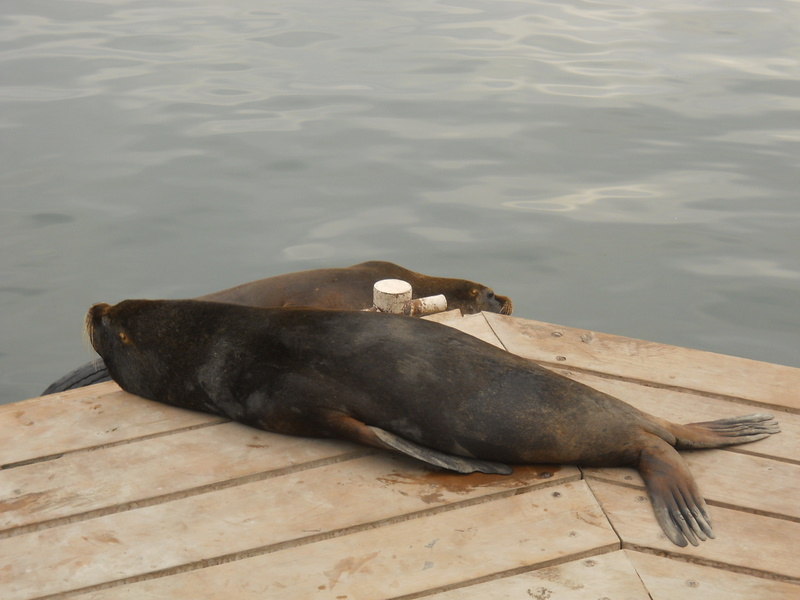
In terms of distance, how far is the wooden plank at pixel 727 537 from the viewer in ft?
9.79

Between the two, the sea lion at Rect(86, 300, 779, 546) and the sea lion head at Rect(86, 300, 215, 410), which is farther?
the sea lion head at Rect(86, 300, 215, 410)

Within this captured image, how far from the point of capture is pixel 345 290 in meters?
5.61

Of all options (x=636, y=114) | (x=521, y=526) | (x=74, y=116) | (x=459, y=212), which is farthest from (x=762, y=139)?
(x=521, y=526)

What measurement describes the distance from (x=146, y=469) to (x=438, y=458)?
42.9 inches

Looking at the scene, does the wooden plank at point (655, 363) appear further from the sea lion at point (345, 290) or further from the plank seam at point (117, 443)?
the plank seam at point (117, 443)

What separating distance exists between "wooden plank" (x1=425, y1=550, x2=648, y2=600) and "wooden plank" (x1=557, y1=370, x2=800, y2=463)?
1.09 metres

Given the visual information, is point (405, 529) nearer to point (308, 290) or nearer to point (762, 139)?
point (308, 290)

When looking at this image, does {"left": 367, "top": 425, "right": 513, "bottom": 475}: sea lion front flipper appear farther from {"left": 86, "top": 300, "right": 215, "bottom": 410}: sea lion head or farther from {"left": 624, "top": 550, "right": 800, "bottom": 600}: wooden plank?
{"left": 86, "top": 300, "right": 215, "bottom": 410}: sea lion head

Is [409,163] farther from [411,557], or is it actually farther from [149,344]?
[411,557]

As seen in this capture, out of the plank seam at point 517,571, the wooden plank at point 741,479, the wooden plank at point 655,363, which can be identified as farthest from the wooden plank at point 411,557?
the wooden plank at point 655,363

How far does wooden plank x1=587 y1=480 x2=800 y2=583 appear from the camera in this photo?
2.98m

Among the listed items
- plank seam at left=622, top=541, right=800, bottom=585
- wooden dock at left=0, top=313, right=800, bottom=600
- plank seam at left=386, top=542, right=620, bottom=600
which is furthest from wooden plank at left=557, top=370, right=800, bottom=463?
plank seam at left=386, top=542, right=620, bottom=600

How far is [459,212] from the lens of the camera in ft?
29.3

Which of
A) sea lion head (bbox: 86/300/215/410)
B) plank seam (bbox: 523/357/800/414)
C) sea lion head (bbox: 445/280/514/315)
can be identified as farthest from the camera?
sea lion head (bbox: 445/280/514/315)
